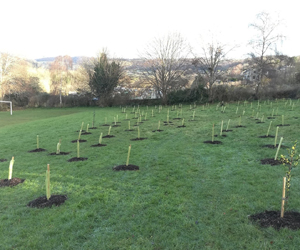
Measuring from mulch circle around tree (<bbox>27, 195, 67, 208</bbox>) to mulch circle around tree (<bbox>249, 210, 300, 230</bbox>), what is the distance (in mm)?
4061

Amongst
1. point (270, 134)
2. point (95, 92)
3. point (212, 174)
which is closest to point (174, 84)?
point (95, 92)

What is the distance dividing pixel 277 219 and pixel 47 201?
477 cm

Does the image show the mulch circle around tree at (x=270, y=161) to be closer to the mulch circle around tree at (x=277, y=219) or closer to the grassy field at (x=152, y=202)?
the grassy field at (x=152, y=202)

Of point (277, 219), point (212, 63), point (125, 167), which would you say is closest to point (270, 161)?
point (277, 219)

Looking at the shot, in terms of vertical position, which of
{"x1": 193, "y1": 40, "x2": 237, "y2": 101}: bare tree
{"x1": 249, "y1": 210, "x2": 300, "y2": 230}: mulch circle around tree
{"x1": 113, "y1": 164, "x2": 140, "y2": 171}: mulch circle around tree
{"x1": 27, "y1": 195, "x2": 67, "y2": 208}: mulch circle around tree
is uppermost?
{"x1": 193, "y1": 40, "x2": 237, "y2": 101}: bare tree

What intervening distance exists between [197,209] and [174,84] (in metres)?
35.5

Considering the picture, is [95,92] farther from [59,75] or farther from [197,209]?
[197,209]

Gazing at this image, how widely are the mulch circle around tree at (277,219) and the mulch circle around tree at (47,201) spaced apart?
4.06 metres

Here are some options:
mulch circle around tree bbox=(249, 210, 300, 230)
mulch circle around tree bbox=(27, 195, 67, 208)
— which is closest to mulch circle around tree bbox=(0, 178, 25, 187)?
mulch circle around tree bbox=(27, 195, 67, 208)

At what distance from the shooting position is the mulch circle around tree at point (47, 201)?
5024 millimetres

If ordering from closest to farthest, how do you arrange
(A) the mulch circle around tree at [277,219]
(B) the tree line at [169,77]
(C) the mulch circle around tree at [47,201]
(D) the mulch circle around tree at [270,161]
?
(A) the mulch circle around tree at [277,219]
(C) the mulch circle around tree at [47,201]
(D) the mulch circle around tree at [270,161]
(B) the tree line at [169,77]

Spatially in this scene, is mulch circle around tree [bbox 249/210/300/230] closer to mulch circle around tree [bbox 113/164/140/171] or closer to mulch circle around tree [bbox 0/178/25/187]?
mulch circle around tree [bbox 113/164/140/171]

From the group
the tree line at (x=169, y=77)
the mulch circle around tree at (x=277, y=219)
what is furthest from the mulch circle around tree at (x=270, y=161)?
the tree line at (x=169, y=77)

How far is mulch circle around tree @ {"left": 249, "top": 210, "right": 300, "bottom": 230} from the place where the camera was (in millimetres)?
3866
